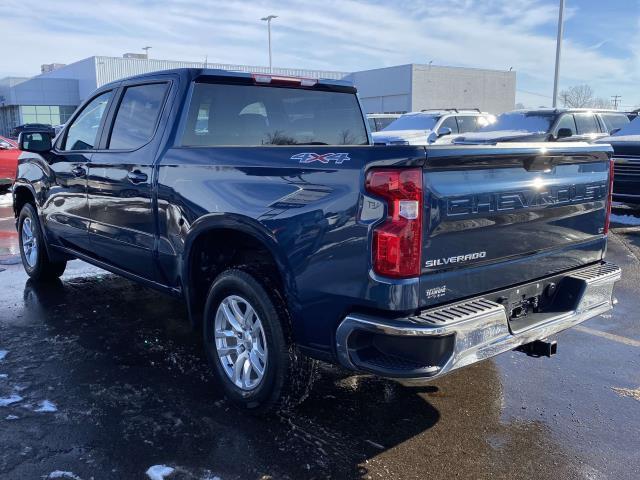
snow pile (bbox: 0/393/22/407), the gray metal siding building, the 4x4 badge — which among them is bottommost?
snow pile (bbox: 0/393/22/407)

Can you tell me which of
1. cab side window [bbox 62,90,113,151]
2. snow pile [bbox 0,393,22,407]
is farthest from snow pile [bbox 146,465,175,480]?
cab side window [bbox 62,90,113,151]

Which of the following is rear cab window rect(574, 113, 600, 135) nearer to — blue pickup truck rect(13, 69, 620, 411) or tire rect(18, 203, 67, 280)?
blue pickup truck rect(13, 69, 620, 411)

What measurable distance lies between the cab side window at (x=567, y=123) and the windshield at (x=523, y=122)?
195 millimetres

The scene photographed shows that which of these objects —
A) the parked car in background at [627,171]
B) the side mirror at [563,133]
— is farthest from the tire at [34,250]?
the side mirror at [563,133]

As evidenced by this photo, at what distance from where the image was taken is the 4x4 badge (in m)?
2.90

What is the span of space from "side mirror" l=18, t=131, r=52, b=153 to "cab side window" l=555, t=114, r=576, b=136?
1074 centimetres

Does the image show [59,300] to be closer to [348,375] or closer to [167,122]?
[167,122]

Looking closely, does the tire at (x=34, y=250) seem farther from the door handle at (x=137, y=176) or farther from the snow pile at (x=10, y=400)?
the snow pile at (x=10, y=400)

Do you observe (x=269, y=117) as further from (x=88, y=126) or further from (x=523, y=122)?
(x=523, y=122)

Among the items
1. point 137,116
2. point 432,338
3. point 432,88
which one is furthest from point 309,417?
point 432,88

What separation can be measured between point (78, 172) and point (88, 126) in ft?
1.51

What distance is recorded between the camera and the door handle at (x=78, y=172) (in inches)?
198

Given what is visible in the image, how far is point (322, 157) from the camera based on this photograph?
3008 mm

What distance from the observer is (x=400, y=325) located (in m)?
2.72
